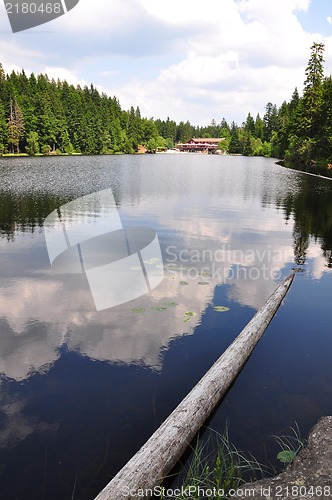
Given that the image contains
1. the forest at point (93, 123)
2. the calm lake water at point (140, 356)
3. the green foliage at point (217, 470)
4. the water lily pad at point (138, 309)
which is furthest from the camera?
the forest at point (93, 123)

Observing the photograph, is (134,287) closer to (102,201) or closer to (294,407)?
(294,407)

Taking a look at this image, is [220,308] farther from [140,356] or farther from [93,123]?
[93,123]

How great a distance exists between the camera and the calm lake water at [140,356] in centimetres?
550

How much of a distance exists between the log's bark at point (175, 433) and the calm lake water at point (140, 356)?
0.43 metres

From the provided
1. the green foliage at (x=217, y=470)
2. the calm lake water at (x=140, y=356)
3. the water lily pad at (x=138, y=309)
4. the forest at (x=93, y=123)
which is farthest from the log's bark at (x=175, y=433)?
the forest at (x=93, y=123)

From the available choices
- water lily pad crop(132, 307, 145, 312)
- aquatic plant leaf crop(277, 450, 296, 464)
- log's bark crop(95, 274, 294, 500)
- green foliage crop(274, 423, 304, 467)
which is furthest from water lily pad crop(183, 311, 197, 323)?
aquatic plant leaf crop(277, 450, 296, 464)

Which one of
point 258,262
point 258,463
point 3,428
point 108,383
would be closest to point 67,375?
point 108,383

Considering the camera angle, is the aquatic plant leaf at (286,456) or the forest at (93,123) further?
the forest at (93,123)

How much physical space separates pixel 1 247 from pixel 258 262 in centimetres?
1054

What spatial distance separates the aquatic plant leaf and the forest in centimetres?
6538

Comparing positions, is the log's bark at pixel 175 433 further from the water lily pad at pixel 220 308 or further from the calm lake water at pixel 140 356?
the water lily pad at pixel 220 308

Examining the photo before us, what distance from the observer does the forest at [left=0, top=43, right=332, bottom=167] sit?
3033 inches

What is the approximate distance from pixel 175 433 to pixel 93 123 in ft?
457

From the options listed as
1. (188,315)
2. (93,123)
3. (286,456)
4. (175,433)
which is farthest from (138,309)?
(93,123)
